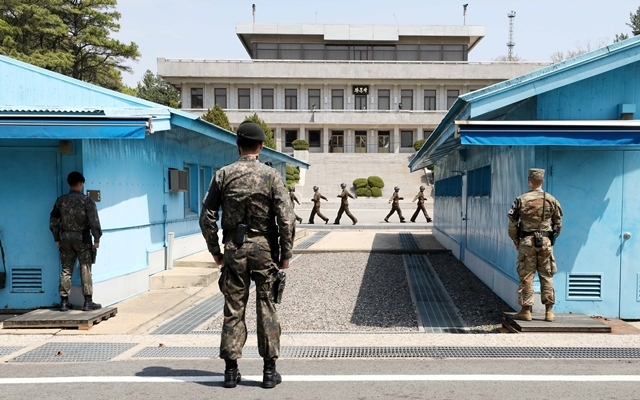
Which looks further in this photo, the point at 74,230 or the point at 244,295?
the point at 74,230

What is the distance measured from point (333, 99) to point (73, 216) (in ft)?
172

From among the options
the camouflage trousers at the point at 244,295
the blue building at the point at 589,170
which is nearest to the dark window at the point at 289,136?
the blue building at the point at 589,170

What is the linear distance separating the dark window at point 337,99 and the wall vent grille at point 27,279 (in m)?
51.5

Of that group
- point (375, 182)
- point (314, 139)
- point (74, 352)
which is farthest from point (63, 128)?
point (314, 139)

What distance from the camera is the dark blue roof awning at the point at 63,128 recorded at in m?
7.13

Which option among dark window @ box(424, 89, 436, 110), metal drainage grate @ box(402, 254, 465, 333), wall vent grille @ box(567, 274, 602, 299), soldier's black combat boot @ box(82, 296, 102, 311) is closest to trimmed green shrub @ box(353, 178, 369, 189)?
dark window @ box(424, 89, 436, 110)

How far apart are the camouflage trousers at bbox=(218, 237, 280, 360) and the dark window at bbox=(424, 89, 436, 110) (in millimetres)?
55583

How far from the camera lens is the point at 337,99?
58.5m

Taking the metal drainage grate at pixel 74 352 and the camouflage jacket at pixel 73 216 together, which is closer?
the metal drainage grate at pixel 74 352

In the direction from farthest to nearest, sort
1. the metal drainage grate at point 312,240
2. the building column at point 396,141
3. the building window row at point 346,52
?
the building window row at point 346,52 < the building column at point 396,141 < the metal drainage grate at point 312,240

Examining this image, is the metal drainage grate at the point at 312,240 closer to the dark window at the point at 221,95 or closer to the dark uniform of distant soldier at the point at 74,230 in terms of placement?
the dark uniform of distant soldier at the point at 74,230

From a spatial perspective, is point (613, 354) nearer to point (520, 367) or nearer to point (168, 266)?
point (520, 367)

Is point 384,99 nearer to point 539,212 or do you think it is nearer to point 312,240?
point 312,240

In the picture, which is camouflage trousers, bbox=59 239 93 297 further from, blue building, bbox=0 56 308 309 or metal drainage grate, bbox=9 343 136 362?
metal drainage grate, bbox=9 343 136 362
